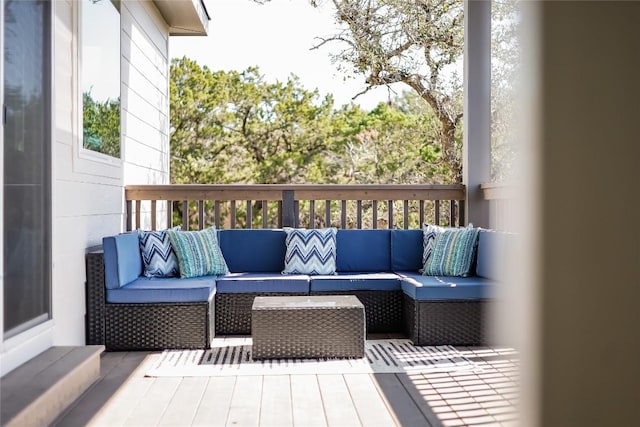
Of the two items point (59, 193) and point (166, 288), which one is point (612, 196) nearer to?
point (59, 193)

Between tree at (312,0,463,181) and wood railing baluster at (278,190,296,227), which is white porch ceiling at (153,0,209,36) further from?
wood railing baluster at (278,190,296,227)

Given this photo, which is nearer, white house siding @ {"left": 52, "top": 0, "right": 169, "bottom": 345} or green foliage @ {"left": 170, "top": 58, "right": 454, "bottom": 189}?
white house siding @ {"left": 52, "top": 0, "right": 169, "bottom": 345}

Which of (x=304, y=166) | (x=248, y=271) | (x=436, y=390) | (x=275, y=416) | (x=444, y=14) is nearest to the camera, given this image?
(x=275, y=416)

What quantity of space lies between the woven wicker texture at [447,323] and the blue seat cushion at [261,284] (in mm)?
892

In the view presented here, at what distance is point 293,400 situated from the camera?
320cm

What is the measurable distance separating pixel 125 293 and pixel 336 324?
140cm

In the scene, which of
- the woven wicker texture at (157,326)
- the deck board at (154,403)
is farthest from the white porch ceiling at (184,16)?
the deck board at (154,403)

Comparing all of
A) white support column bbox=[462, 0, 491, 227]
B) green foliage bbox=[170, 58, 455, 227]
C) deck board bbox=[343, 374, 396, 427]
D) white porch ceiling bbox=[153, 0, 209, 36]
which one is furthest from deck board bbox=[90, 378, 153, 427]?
green foliage bbox=[170, 58, 455, 227]

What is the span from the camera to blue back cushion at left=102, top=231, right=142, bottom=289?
4.28 m

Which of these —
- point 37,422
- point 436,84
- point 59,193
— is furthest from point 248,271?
point 436,84

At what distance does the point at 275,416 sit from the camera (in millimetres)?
2949

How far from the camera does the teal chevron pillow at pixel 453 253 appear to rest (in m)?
4.89

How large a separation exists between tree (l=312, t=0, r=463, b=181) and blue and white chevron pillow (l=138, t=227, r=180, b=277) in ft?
15.8

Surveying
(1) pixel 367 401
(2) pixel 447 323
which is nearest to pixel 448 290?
(2) pixel 447 323
